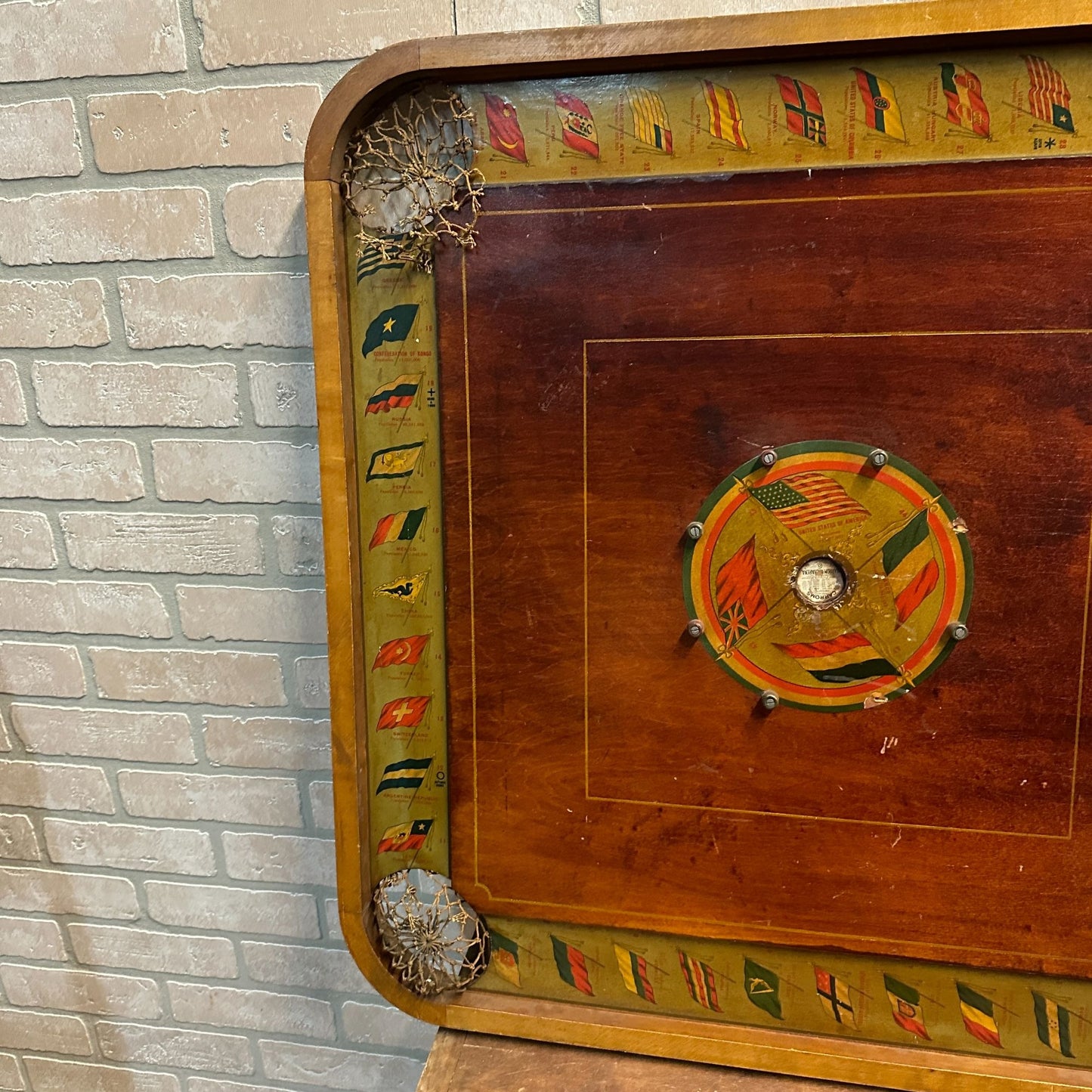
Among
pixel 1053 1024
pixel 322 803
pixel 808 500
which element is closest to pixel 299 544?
pixel 322 803

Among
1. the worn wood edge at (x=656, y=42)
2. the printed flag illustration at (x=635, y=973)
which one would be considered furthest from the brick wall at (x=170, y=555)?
the printed flag illustration at (x=635, y=973)

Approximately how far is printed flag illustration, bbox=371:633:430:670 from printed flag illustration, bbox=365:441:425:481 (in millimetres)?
151

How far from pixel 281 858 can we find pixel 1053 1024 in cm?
80

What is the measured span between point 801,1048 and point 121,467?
0.89 m

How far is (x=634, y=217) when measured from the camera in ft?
2.38

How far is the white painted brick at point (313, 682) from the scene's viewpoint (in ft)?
3.18

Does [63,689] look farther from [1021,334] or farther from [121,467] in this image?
[1021,334]

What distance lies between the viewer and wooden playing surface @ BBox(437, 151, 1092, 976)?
2.28 feet

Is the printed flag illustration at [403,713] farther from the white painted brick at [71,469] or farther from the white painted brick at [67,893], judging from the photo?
the white painted brick at [67,893]

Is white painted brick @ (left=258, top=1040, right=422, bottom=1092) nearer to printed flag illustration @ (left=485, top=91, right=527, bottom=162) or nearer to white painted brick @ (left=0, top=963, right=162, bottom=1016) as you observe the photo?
white painted brick @ (left=0, top=963, right=162, bottom=1016)

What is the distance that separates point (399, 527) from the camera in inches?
31.9

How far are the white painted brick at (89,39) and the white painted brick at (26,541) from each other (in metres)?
0.45

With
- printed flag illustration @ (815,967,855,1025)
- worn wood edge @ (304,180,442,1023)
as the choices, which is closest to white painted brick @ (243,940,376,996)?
worn wood edge @ (304,180,442,1023)

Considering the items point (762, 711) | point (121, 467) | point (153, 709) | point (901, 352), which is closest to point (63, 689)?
point (153, 709)
